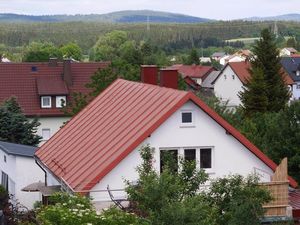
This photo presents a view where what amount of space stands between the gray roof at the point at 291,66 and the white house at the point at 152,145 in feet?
235

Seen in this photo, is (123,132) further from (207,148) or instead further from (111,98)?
(111,98)

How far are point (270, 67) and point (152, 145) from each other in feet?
130

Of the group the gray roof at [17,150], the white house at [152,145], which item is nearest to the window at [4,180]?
the gray roof at [17,150]

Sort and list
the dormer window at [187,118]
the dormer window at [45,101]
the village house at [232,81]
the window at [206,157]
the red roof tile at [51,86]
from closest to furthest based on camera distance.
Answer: the dormer window at [187,118] < the window at [206,157] < the dormer window at [45,101] < the red roof tile at [51,86] < the village house at [232,81]

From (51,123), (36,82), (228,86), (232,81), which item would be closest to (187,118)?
(51,123)

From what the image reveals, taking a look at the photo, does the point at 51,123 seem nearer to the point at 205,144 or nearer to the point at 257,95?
the point at 257,95

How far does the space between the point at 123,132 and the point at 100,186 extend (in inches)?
90.3

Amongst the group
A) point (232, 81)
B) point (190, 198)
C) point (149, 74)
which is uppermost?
point (232, 81)

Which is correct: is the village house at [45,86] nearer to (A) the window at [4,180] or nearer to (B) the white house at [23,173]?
(A) the window at [4,180]

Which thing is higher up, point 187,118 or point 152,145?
point 187,118

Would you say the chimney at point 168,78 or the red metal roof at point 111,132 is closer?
the red metal roof at point 111,132

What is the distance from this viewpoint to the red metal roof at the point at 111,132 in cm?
2159

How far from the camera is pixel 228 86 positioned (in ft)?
299

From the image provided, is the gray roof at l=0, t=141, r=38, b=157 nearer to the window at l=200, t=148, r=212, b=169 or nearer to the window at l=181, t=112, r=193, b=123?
the window at l=200, t=148, r=212, b=169
